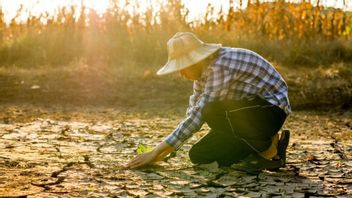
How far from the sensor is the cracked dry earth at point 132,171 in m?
3.30

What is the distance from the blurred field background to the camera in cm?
814

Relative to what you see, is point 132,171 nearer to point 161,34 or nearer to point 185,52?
point 185,52

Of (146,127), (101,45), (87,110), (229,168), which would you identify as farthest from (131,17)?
(229,168)

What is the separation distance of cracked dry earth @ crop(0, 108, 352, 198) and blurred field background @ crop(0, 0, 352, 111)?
1963mm

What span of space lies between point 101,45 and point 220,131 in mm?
6226

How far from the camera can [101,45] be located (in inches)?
386

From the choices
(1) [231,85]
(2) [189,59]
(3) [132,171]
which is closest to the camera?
(2) [189,59]

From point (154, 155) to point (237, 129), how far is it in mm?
533

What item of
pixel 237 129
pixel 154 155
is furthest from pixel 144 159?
pixel 237 129

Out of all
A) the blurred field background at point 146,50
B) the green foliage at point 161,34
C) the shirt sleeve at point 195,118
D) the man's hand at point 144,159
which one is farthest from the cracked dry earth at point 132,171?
the green foliage at point 161,34

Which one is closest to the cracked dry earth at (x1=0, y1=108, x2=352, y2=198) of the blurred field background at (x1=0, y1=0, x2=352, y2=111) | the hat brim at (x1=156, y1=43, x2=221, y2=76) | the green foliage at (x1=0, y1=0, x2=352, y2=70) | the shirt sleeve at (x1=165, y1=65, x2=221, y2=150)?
the shirt sleeve at (x1=165, y1=65, x2=221, y2=150)

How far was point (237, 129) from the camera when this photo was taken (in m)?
3.72

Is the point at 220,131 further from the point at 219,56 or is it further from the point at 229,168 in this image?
the point at 219,56

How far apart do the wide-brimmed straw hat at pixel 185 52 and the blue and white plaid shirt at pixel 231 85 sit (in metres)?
0.09
